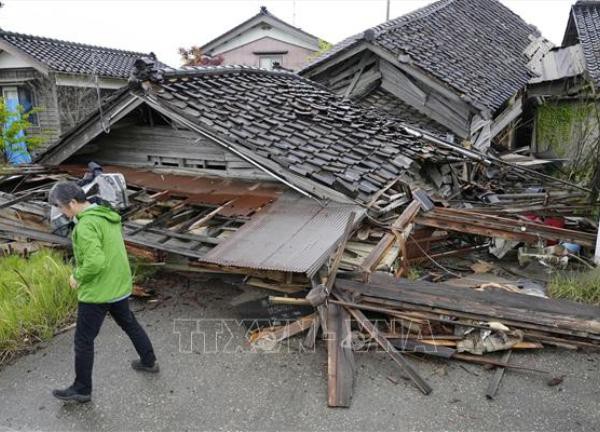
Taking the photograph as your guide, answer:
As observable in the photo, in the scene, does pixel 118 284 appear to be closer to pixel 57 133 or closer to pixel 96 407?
pixel 96 407

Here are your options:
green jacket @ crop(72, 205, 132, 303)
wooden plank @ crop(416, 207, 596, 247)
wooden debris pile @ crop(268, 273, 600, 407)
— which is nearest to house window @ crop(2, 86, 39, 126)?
green jacket @ crop(72, 205, 132, 303)

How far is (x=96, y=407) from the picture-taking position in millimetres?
3947

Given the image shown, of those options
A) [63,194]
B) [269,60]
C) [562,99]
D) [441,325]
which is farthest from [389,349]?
[269,60]

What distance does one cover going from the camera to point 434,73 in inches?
433

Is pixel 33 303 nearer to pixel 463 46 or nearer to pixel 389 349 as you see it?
pixel 389 349

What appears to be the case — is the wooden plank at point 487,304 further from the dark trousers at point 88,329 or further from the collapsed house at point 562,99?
the collapsed house at point 562,99

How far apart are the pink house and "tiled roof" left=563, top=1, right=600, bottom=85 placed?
12.8 m

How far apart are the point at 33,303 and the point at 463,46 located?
1403 centimetres

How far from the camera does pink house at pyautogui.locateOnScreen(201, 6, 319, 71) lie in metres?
24.8

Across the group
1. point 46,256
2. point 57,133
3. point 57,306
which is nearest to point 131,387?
point 57,306

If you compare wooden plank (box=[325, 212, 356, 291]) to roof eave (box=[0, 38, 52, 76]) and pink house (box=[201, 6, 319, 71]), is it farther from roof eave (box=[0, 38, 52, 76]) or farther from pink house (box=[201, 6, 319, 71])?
pink house (box=[201, 6, 319, 71])

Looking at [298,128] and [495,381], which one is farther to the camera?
[298,128]

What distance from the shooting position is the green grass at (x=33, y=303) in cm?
491

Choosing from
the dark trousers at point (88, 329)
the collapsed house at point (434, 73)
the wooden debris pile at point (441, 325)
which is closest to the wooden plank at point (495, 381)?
the wooden debris pile at point (441, 325)
